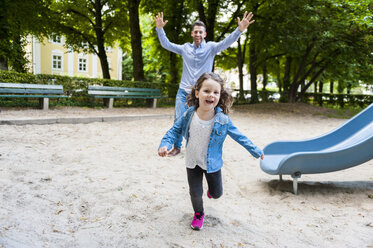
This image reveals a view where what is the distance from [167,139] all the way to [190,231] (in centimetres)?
95

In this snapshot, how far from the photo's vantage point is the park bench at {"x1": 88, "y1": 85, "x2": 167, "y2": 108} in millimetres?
11625

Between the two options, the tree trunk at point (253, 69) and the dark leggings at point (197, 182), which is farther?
the tree trunk at point (253, 69)

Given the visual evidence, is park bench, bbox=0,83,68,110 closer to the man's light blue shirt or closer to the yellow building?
the man's light blue shirt

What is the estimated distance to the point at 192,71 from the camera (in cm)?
475

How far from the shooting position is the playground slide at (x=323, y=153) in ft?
13.2

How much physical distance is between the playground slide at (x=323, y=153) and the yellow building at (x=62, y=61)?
108 feet

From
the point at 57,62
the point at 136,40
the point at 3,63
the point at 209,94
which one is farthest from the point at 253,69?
→ the point at 57,62

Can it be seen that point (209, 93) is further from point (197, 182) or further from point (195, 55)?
point (195, 55)

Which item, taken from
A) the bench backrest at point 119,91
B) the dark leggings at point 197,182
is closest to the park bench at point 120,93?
the bench backrest at point 119,91

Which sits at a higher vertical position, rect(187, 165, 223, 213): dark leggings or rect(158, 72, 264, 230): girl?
rect(158, 72, 264, 230): girl

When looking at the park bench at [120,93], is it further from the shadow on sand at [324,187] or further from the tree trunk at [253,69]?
the tree trunk at [253,69]

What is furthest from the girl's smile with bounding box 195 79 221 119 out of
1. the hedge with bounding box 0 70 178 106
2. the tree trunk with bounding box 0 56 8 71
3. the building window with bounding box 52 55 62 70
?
the building window with bounding box 52 55 62 70

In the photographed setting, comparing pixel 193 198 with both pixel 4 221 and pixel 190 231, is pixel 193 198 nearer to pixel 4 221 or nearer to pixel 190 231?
pixel 190 231

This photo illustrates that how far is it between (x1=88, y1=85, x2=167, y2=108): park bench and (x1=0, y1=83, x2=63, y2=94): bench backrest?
145cm
